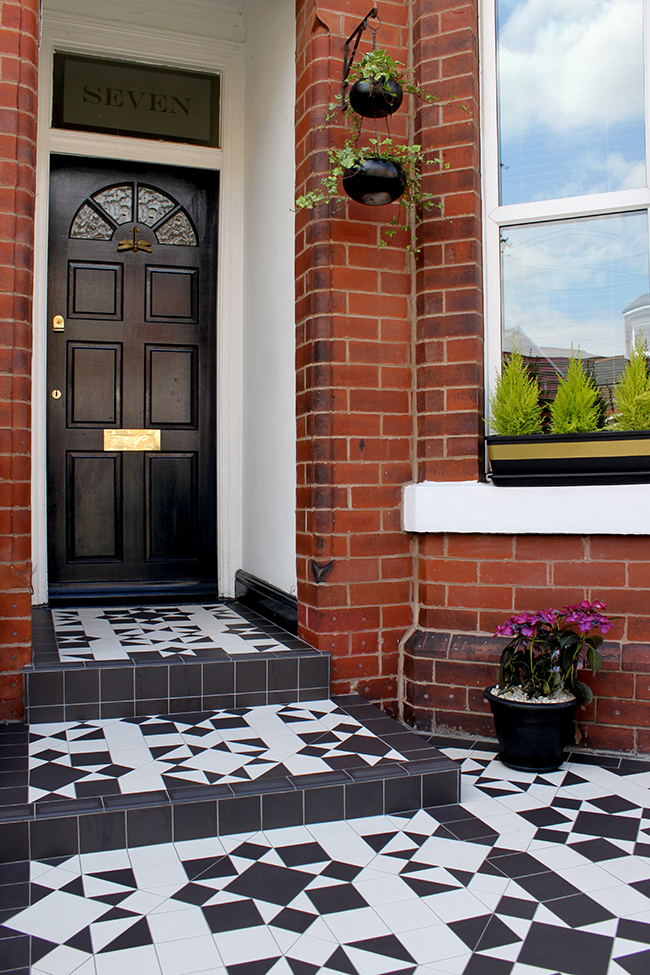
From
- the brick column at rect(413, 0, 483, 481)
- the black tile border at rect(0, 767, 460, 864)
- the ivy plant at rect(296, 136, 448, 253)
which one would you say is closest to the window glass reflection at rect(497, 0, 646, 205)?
the brick column at rect(413, 0, 483, 481)

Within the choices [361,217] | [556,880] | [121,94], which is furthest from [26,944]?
[121,94]

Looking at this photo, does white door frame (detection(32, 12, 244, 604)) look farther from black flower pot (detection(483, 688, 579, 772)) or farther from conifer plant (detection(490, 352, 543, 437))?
black flower pot (detection(483, 688, 579, 772))

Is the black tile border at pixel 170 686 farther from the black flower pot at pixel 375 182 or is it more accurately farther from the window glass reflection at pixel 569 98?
the window glass reflection at pixel 569 98

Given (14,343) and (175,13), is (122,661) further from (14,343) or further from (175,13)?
(175,13)

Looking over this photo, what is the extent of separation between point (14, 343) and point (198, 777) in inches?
66.7

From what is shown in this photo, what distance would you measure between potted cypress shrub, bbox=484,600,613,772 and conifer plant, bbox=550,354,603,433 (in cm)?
69

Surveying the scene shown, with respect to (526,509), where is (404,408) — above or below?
above

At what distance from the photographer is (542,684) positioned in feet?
9.18

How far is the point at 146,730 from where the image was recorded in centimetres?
283

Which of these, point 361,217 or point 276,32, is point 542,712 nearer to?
point 361,217

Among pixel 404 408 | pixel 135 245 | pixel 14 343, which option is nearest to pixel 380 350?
pixel 404 408

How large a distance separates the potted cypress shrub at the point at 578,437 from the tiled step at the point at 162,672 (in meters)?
1.15

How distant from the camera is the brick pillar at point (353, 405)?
3258 millimetres

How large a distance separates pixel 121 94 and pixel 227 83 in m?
0.64
